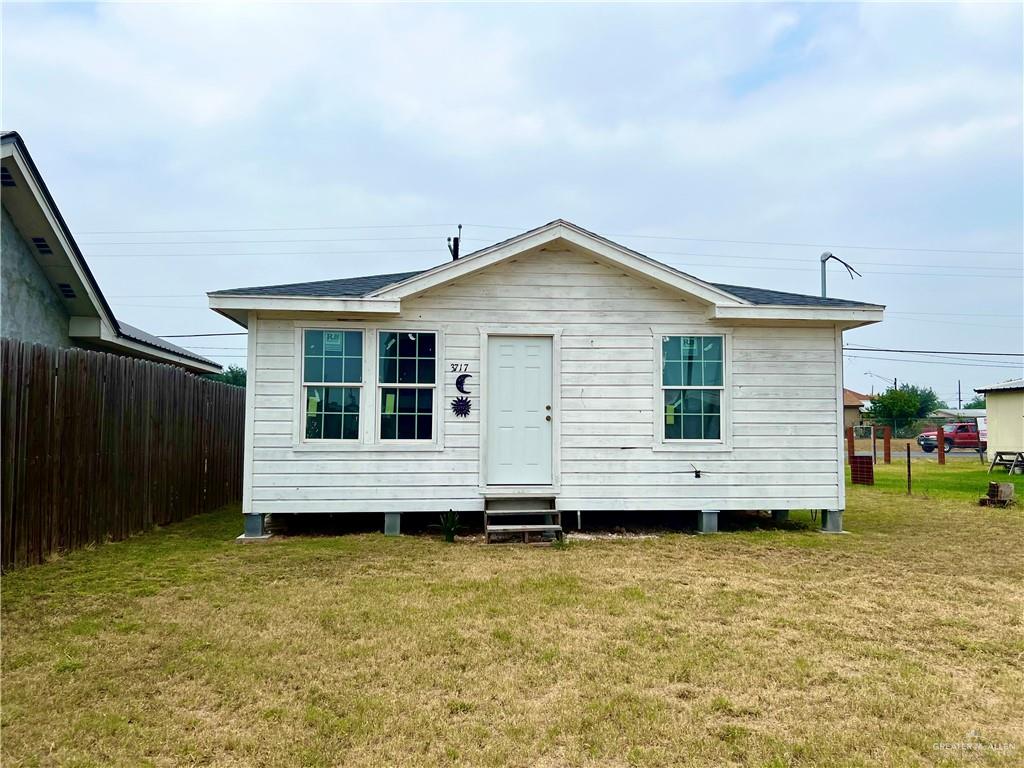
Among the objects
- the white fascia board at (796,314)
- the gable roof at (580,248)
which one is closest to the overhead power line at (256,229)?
the gable roof at (580,248)

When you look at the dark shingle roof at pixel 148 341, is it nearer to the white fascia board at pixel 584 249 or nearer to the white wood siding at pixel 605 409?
the white wood siding at pixel 605 409

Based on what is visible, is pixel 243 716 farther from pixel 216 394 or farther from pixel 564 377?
pixel 216 394

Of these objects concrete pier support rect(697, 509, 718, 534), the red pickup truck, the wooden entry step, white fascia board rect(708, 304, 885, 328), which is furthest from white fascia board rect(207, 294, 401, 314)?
the red pickup truck

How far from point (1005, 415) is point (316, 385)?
21.5 meters

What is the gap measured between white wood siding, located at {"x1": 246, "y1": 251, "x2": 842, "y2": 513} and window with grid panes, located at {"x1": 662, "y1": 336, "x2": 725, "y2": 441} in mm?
171

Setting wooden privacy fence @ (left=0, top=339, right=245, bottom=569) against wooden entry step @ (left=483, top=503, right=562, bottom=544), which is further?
wooden entry step @ (left=483, top=503, right=562, bottom=544)

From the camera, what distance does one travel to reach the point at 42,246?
8.05 meters

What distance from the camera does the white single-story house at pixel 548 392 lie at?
765 centimetres

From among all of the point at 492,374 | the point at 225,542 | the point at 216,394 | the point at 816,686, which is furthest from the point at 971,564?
the point at 216,394

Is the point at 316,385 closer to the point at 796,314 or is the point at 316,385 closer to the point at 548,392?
the point at 548,392

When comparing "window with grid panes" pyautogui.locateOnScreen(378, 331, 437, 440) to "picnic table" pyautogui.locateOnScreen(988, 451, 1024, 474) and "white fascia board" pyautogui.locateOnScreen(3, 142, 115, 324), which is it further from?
"picnic table" pyautogui.locateOnScreen(988, 451, 1024, 474)

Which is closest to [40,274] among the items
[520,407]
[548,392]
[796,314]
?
[520,407]

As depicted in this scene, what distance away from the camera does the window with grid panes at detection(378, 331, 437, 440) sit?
308 inches

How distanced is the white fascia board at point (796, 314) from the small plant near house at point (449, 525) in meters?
4.06
